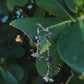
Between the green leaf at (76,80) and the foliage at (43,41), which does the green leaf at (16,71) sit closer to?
the foliage at (43,41)

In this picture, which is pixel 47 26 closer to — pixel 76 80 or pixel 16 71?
pixel 76 80

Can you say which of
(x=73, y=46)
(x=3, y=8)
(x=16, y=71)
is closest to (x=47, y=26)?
(x=73, y=46)

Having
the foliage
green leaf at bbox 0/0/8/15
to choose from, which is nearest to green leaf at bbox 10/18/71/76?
the foliage

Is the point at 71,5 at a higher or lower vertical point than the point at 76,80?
higher

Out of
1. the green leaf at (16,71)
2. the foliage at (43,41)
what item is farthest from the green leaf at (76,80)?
the green leaf at (16,71)

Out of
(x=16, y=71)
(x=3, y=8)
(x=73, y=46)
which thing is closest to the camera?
(x=73, y=46)

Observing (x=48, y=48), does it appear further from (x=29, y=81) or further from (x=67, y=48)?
(x=29, y=81)

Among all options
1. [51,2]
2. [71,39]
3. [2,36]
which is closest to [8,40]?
[2,36]

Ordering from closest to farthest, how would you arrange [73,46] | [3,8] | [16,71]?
[73,46], [3,8], [16,71]

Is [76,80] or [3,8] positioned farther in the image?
[3,8]
